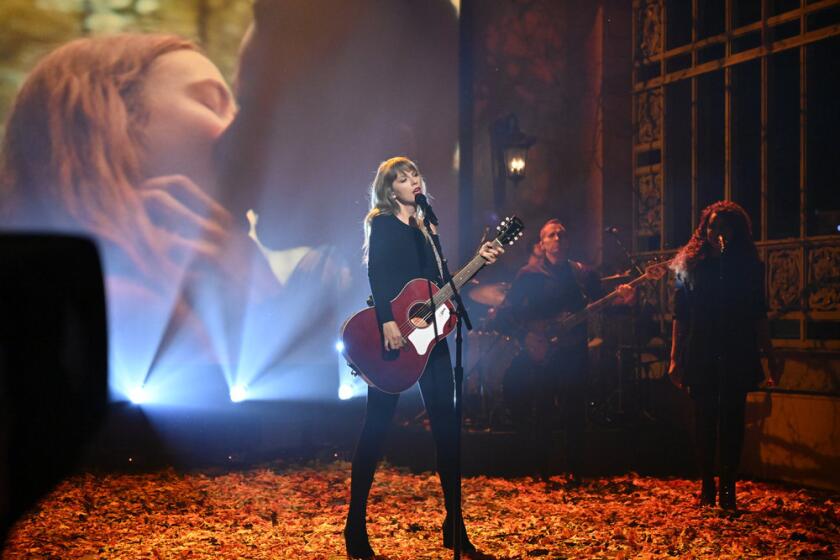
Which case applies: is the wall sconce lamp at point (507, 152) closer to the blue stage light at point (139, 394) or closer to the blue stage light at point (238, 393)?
the blue stage light at point (238, 393)

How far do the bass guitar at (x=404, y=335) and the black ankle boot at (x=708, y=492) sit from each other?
9.03 ft

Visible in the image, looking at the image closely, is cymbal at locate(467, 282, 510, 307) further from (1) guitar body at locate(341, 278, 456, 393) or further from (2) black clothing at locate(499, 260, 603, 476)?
(1) guitar body at locate(341, 278, 456, 393)

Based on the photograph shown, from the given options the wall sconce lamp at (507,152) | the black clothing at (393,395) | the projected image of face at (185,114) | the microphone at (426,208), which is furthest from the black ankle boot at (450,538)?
the wall sconce lamp at (507,152)

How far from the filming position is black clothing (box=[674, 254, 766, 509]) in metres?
6.24

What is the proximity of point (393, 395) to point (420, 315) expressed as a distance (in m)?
0.47

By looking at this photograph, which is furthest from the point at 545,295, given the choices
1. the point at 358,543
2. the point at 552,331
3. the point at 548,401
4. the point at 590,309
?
the point at 358,543

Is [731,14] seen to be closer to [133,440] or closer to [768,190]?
[768,190]

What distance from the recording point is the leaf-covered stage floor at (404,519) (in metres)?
5.51

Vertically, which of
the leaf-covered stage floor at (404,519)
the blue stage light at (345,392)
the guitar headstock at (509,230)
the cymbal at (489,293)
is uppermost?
the guitar headstock at (509,230)

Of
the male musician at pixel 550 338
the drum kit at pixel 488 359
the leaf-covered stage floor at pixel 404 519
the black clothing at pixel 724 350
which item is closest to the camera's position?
the leaf-covered stage floor at pixel 404 519

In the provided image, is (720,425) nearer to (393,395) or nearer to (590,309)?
(590,309)

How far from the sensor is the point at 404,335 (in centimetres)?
495

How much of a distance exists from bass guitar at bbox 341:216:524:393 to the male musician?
295cm

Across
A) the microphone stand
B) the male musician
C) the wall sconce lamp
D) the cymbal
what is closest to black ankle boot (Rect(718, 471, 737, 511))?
the male musician
